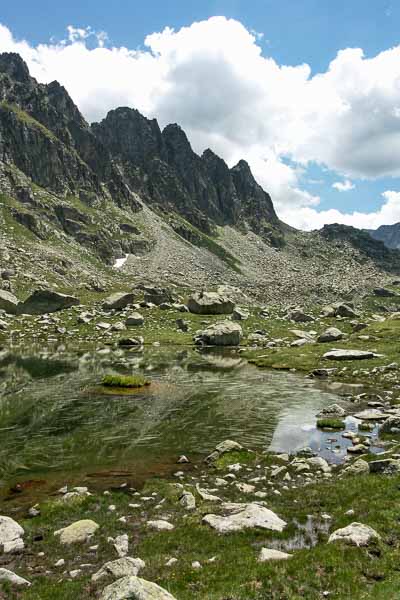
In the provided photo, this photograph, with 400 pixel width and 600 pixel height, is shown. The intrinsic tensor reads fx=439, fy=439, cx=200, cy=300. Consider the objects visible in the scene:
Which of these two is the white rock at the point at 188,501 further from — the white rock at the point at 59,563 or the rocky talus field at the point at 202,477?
the white rock at the point at 59,563

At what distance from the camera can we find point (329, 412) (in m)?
37.5

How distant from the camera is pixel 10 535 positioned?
52.6 feet

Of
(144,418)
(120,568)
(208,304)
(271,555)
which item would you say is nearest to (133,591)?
(120,568)

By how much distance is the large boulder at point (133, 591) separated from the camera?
1073cm

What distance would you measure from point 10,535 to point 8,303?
106921 mm

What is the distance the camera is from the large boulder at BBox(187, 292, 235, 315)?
126875 millimetres

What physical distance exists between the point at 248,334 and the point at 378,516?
84.1 meters

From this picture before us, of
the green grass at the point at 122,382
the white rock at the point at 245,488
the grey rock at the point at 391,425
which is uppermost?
the grey rock at the point at 391,425

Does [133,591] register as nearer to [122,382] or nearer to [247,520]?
[247,520]

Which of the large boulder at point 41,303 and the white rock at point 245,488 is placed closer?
the white rock at point 245,488

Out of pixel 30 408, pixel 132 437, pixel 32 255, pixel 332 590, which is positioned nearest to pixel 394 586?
pixel 332 590

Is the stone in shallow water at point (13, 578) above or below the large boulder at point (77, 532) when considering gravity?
above

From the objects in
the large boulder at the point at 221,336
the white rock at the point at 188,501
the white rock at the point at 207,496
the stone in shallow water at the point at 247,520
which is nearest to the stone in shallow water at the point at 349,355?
the large boulder at the point at 221,336

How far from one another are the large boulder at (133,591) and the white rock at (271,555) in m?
3.95
